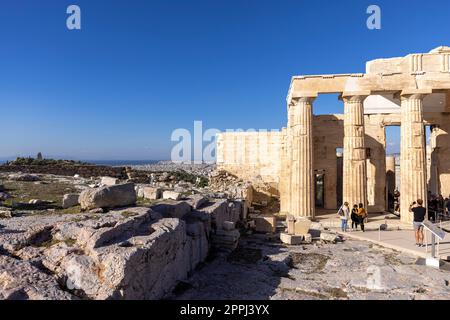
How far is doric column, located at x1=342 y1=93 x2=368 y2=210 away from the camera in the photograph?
50.2ft

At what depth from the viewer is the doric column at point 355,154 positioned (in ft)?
50.2

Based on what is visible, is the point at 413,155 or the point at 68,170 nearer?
the point at 413,155

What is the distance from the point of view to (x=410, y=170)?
1522 centimetres

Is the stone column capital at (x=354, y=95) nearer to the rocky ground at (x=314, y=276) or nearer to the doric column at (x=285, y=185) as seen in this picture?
the doric column at (x=285, y=185)

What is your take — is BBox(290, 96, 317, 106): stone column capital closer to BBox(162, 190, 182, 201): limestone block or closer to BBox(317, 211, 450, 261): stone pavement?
BBox(317, 211, 450, 261): stone pavement

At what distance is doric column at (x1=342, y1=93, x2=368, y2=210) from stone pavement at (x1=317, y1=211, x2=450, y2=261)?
1.38m

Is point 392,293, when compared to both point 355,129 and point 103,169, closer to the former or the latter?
point 355,129

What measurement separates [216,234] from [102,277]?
520cm

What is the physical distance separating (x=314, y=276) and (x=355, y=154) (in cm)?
961

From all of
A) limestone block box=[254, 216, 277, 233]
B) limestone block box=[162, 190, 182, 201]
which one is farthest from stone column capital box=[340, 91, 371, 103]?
limestone block box=[162, 190, 182, 201]

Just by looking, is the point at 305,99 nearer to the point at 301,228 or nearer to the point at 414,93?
the point at 414,93

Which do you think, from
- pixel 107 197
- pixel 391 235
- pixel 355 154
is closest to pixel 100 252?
pixel 107 197

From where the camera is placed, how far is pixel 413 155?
49.8 ft
